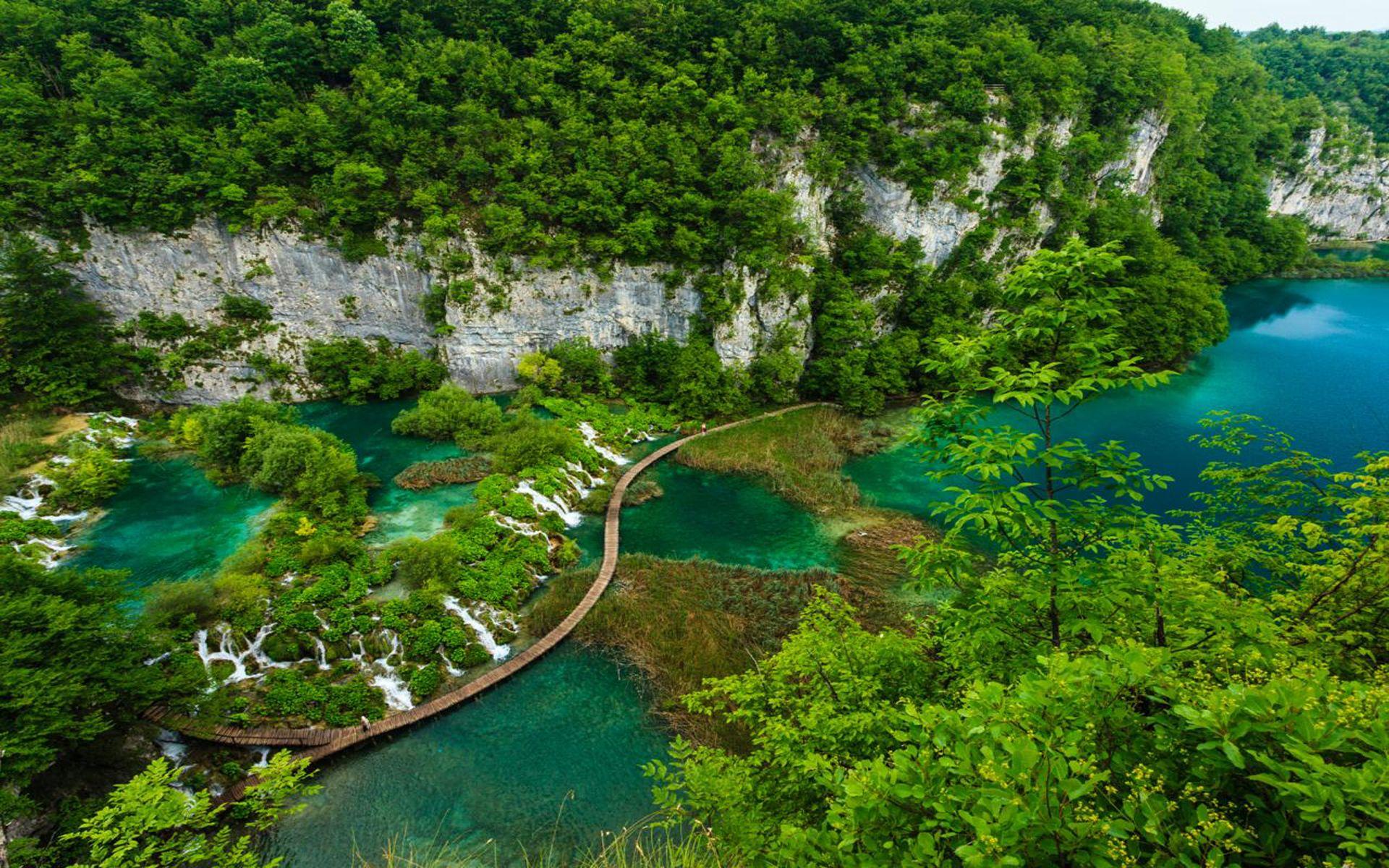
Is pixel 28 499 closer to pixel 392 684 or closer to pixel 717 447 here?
pixel 392 684

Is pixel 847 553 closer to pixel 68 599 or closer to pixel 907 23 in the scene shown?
pixel 68 599

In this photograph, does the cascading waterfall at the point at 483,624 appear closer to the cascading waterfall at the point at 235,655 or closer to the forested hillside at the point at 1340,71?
the cascading waterfall at the point at 235,655

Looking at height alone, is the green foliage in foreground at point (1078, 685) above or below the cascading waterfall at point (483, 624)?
above

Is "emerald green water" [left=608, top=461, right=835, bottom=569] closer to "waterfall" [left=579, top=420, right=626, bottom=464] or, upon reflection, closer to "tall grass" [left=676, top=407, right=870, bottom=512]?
"tall grass" [left=676, top=407, right=870, bottom=512]

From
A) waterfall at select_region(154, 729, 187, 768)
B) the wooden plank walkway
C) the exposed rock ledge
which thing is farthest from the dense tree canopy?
waterfall at select_region(154, 729, 187, 768)

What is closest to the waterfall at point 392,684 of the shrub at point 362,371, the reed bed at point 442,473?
the reed bed at point 442,473

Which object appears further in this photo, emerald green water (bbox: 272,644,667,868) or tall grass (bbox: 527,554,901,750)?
tall grass (bbox: 527,554,901,750)
